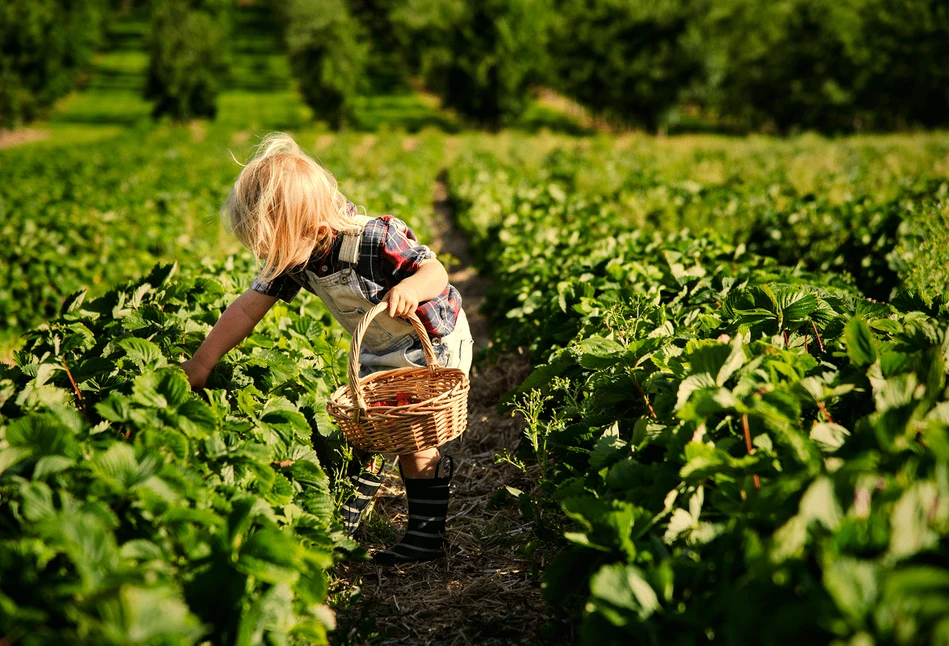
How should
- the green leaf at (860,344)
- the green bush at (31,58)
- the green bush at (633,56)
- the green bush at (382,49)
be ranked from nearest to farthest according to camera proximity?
the green leaf at (860,344), the green bush at (633,56), the green bush at (31,58), the green bush at (382,49)

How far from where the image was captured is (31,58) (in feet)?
141

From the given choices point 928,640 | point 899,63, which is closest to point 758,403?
point 928,640

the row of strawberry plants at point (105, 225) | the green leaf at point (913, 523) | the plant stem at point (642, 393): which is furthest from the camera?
the row of strawberry plants at point (105, 225)

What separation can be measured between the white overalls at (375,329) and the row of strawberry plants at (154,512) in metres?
0.47

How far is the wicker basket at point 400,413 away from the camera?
93.9 inches

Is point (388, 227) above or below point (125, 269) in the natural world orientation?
above

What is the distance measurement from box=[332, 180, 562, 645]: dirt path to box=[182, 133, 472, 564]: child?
0.11m

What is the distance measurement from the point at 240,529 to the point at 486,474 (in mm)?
2097

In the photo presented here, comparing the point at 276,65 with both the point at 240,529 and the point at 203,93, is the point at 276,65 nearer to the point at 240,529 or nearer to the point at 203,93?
the point at 203,93

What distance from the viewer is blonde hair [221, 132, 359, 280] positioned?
94.7 inches

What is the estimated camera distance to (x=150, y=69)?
41.6 metres

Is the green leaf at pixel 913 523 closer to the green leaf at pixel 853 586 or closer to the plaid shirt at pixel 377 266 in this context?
the green leaf at pixel 853 586

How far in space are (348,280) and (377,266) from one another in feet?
0.41

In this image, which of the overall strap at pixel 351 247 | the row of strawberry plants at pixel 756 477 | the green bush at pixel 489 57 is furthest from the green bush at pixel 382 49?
the row of strawberry plants at pixel 756 477
